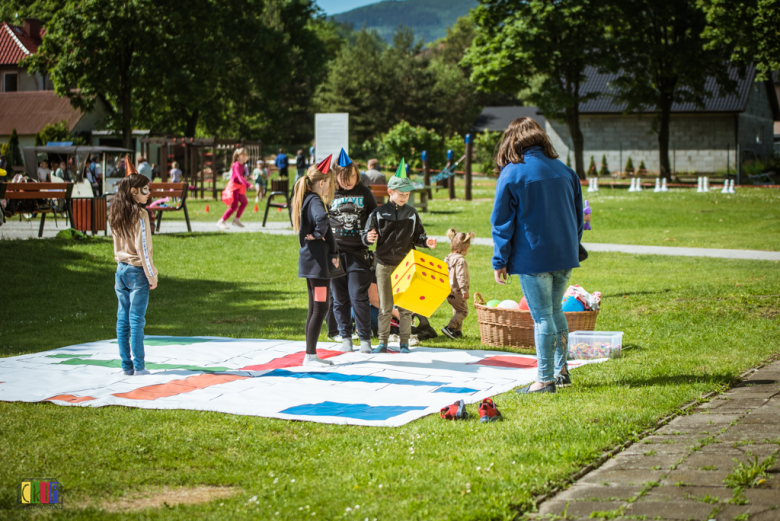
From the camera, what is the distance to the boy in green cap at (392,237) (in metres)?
7.38

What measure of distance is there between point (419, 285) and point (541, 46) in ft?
114

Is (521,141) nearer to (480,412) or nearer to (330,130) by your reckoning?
(480,412)

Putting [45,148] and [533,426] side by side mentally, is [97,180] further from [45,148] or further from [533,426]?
[533,426]

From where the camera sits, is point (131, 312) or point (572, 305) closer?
point (131, 312)

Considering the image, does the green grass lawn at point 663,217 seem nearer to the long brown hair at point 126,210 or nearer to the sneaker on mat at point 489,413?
the long brown hair at point 126,210

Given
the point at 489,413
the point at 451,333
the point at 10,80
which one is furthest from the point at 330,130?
the point at 10,80

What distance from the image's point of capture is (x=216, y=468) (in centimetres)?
412

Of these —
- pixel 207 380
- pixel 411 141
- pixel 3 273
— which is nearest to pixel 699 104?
pixel 411 141

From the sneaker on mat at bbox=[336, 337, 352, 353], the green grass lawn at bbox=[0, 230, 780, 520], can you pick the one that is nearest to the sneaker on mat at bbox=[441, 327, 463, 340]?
the green grass lawn at bbox=[0, 230, 780, 520]

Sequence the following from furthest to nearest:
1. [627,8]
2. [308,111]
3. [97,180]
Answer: [308,111] → [627,8] → [97,180]

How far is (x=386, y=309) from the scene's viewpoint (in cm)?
762

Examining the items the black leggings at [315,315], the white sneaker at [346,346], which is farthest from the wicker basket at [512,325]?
the black leggings at [315,315]

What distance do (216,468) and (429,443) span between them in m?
1.21

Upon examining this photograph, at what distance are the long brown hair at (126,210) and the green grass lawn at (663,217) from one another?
1215 cm
